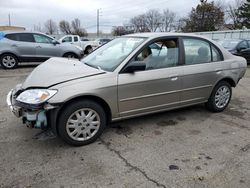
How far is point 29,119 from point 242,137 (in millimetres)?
3247

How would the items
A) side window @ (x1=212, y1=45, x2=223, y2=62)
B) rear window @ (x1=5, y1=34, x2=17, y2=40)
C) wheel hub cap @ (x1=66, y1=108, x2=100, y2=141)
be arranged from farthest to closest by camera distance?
rear window @ (x1=5, y1=34, x2=17, y2=40) → side window @ (x1=212, y1=45, x2=223, y2=62) → wheel hub cap @ (x1=66, y1=108, x2=100, y2=141)

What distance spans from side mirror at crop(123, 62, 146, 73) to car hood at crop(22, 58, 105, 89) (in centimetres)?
37

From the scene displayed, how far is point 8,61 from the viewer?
10.2 meters

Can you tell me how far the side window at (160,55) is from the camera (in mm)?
3865

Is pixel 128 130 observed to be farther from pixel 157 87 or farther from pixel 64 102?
pixel 64 102

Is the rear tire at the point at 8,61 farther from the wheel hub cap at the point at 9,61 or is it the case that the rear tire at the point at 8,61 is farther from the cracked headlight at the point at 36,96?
the cracked headlight at the point at 36,96

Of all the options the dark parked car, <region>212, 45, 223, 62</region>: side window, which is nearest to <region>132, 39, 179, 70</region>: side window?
<region>212, 45, 223, 62</region>: side window

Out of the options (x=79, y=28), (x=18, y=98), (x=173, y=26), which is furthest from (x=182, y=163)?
(x=79, y=28)

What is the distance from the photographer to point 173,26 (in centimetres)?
6269

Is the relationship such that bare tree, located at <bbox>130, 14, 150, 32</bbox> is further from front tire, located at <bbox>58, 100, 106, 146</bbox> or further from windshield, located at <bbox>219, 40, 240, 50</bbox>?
front tire, located at <bbox>58, 100, 106, 146</bbox>

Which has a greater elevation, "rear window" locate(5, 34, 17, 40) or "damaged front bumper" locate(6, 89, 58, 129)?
"rear window" locate(5, 34, 17, 40)

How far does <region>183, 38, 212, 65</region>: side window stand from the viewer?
14.1 feet

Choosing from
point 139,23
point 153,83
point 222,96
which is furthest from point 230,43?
point 139,23

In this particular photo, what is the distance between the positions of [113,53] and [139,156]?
1.83m
